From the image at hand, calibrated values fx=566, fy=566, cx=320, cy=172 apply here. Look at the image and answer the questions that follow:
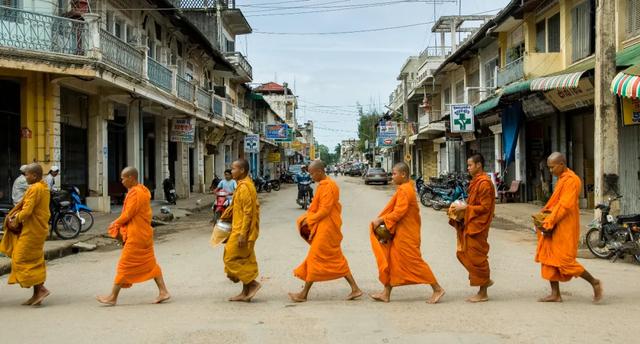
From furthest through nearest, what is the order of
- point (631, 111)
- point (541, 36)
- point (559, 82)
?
point (541, 36), point (559, 82), point (631, 111)

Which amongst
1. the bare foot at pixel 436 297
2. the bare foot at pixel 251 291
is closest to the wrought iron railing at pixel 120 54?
the bare foot at pixel 251 291

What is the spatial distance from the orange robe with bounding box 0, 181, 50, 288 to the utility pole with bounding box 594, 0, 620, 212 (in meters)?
8.92

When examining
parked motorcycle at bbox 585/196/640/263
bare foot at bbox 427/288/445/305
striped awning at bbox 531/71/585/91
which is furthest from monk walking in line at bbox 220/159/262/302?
striped awning at bbox 531/71/585/91

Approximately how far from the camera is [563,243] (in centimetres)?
604

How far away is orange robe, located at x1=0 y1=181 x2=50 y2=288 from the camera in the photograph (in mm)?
6301

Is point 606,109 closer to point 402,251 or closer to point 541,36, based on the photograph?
point 402,251

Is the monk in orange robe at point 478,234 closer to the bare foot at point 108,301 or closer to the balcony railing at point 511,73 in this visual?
the bare foot at point 108,301

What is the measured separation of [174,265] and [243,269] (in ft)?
10.0

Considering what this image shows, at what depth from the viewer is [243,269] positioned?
244 inches

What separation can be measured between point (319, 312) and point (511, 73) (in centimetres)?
1628

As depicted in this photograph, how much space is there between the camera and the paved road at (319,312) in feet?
16.2

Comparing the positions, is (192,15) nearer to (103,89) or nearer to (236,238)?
(103,89)

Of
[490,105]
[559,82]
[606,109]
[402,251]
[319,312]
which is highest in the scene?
[490,105]

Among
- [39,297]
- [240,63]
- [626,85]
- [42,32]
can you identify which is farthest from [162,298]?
[240,63]
